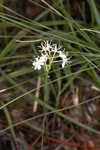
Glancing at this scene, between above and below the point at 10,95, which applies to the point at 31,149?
below

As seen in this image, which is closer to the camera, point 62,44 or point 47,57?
point 47,57

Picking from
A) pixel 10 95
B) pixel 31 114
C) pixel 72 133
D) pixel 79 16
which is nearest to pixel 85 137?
pixel 72 133

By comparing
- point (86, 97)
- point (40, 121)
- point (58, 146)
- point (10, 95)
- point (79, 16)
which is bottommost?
point (58, 146)

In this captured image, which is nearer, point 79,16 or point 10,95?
point 10,95

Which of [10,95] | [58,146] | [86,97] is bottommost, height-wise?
[58,146]

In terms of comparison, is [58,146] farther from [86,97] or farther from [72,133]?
[86,97]

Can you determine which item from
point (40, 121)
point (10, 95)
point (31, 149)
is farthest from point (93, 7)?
point (31, 149)

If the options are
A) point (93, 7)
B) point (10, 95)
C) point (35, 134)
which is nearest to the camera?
point (93, 7)

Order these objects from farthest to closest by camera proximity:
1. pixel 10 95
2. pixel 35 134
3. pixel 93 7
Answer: pixel 35 134 → pixel 10 95 → pixel 93 7

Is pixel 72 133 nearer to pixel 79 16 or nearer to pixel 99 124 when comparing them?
pixel 99 124
